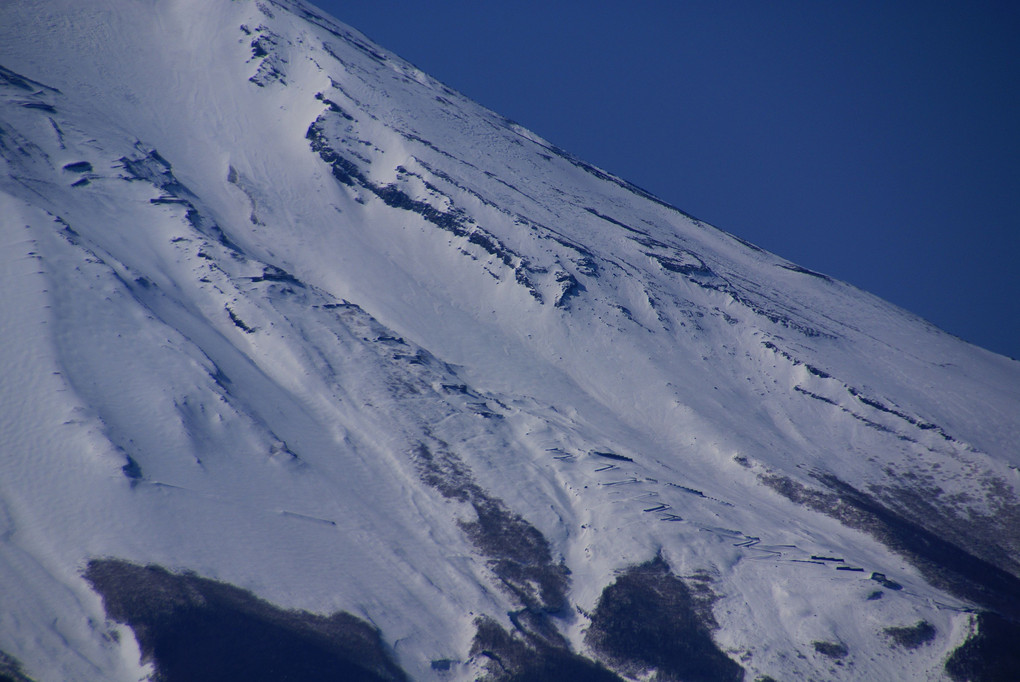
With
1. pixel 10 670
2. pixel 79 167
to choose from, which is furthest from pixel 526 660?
pixel 79 167

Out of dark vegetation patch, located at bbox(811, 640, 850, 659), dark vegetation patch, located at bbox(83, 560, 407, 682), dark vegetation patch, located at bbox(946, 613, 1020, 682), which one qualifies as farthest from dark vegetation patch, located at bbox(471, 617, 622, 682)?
dark vegetation patch, located at bbox(946, 613, 1020, 682)

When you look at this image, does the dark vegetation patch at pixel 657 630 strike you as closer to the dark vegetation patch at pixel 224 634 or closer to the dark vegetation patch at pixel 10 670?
the dark vegetation patch at pixel 224 634

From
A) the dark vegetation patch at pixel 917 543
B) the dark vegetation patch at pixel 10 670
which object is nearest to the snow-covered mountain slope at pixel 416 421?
the dark vegetation patch at pixel 10 670

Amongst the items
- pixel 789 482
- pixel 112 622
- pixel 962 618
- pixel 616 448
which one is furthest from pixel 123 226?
pixel 962 618

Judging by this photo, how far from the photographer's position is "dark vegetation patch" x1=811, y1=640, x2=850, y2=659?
19547mm

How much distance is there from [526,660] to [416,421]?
1145 cm

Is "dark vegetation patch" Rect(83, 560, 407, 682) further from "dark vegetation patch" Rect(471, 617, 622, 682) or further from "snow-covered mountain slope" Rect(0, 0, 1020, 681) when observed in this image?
"dark vegetation patch" Rect(471, 617, 622, 682)

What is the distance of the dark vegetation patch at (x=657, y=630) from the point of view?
19.0 meters

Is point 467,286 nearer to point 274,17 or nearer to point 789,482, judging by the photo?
point 789,482

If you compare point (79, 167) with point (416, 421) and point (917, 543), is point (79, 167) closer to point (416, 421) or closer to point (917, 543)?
point (416, 421)

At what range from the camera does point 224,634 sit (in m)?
16.3

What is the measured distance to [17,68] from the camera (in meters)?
41.9

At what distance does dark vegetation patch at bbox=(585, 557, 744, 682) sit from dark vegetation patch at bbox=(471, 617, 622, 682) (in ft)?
2.69

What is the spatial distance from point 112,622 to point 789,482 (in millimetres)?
26033
